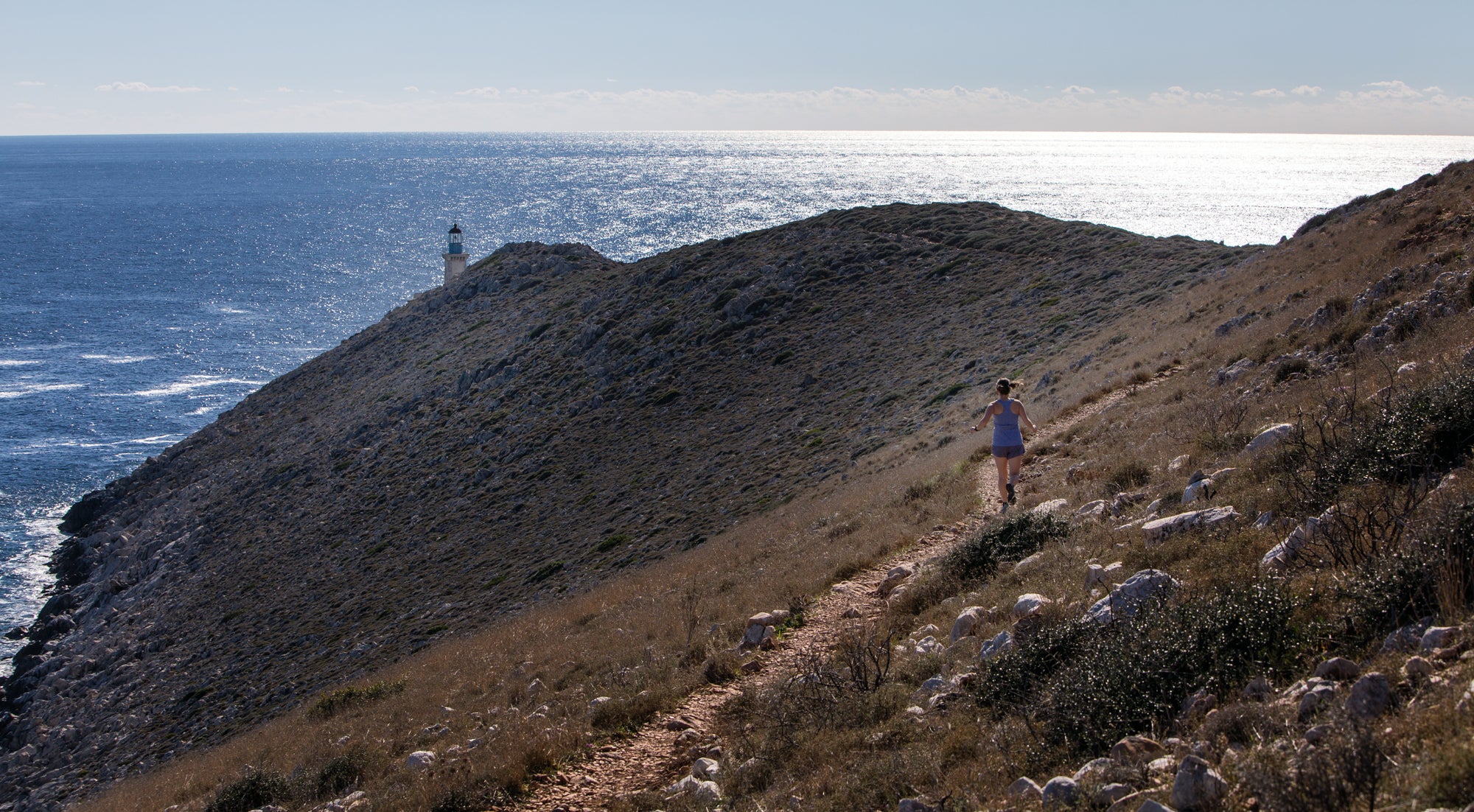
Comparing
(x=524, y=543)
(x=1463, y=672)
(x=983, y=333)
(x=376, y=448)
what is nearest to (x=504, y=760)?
(x=1463, y=672)

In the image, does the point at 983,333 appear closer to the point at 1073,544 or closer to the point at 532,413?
the point at 532,413

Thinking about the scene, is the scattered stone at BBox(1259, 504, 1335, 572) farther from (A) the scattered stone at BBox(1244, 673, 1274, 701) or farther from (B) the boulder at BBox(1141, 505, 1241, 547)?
(A) the scattered stone at BBox(1244, 673, 1274, 701)

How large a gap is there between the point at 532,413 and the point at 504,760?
30.7 m

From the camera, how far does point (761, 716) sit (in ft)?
26.0

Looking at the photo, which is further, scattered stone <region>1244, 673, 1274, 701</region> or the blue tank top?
the blue tank top

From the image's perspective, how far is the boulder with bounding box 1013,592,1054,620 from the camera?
7.43 m

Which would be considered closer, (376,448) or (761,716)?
(761,716)

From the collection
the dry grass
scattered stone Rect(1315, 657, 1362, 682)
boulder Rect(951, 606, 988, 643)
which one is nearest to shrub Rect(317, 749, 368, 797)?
the dry grass

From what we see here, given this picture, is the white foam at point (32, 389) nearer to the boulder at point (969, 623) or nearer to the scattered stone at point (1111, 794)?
the boulder at point (969, 623)

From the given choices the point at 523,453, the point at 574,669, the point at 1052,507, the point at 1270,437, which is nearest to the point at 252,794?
the point at 574,669

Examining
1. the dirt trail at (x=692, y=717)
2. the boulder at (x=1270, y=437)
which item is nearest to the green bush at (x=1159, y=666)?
the dirt trail at (x=692, y=717)

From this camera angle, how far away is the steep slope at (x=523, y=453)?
24531 mm

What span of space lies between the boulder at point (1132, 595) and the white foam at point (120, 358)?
86.0m

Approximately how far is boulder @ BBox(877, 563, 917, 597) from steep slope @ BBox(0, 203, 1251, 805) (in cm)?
1047
